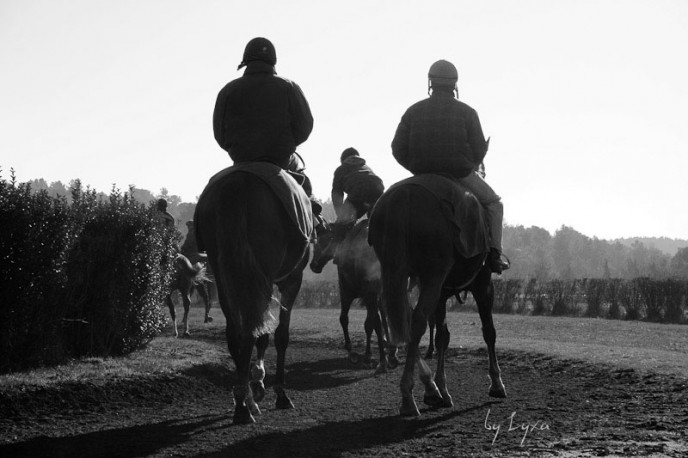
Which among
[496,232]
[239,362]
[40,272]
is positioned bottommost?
[239,362]

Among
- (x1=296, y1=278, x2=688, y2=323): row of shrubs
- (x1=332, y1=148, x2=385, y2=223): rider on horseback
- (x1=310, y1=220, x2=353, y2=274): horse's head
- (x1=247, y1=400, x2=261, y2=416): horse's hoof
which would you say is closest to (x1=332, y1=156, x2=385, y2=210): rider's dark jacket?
(x1=332, y1=148, x2=385, y2=223): rider on horseback

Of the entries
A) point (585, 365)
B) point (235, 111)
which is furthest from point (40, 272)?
point (585, 365)

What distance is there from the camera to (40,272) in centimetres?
883

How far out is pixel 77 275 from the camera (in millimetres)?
9758

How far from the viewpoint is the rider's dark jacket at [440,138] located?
8266 mm

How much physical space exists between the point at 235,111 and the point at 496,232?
3.08 metres

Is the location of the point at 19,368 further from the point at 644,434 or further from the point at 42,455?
the point at 644,434

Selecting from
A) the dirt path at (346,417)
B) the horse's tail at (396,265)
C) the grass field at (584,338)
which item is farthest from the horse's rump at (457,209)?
the grass field at (584,338)

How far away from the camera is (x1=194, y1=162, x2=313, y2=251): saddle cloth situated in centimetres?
702

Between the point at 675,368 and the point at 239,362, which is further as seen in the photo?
the point at 675,368

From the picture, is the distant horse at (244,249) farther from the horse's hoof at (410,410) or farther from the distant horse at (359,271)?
the distant horse at (359,271)

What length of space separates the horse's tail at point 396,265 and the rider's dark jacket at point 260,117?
116cm

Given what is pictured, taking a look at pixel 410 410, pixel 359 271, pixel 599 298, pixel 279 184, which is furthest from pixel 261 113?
pixel 599 298

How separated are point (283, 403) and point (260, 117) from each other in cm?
278
